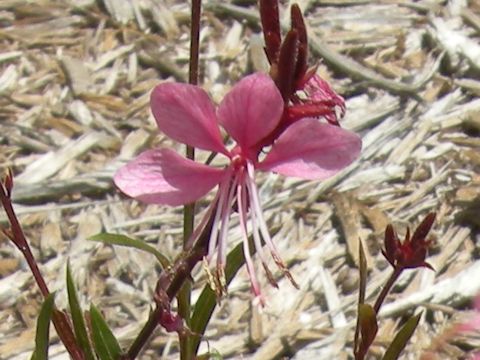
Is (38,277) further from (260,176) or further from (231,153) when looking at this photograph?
(260,176)

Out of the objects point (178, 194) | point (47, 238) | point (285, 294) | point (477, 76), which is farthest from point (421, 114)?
point (178, 194)

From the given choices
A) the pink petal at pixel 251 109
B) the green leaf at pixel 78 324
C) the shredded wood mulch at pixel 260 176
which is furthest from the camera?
the shredded wood mulch at pixel 260 176

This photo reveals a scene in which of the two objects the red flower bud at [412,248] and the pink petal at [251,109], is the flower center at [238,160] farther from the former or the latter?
the red flower bud at [412,248]

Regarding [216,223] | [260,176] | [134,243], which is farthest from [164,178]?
[260,176]

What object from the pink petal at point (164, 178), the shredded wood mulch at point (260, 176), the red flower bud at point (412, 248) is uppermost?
the pink petal at point (164, 178)

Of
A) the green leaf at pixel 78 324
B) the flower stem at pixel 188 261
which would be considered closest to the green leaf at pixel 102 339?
the green leaf at pixel 78 324

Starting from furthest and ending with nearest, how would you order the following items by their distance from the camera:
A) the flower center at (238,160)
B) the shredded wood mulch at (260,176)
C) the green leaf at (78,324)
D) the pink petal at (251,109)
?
the shredded wood mulch at (260,176) < the green leaf at (78,324) < the flower center at (238,160) < the pink petal at (251,109)
